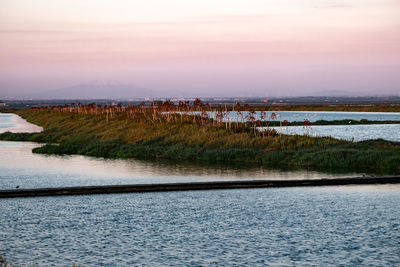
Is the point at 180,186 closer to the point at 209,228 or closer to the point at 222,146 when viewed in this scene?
the point at 209,228

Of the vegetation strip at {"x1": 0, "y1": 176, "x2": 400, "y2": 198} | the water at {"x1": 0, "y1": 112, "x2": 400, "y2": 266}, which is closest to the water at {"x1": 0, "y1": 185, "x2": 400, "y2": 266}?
the water at {"x1": 0, "y1": 112, "x2": 400, "y2": 266}

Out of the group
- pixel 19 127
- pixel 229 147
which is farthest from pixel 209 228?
pixel 19 127

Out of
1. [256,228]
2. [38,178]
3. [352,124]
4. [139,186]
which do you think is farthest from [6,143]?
[352,124]

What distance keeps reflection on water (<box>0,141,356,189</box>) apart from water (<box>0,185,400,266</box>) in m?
4.66

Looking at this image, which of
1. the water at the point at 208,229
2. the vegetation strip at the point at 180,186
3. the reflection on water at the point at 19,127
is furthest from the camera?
the reflection on water at the point at 19,127

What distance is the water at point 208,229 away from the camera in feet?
37.1

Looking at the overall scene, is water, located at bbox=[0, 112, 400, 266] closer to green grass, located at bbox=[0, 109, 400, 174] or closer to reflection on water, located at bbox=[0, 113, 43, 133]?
green grass, located at bbox=[0, 109, 400, 174]

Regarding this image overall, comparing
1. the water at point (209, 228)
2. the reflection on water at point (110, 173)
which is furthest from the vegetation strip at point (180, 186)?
the reflection on water at point (110, 173)

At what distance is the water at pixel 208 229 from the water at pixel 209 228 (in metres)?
0.02

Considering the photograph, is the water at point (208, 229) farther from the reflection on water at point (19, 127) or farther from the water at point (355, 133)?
the reflection on water at point (19, 127)

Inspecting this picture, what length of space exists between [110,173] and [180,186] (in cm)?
731

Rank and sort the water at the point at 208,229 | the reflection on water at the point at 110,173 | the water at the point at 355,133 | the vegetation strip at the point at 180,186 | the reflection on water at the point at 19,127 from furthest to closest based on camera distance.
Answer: the reflection on water at the point at 19,127 < the water at the point at 355,133 < the reflection on water at the point at 110,173 < the vegetation strip at the point at 180,186 < the water at the point at 208,229

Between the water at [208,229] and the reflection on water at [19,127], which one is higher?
the water at [208,229]

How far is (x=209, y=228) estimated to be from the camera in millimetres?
13852
